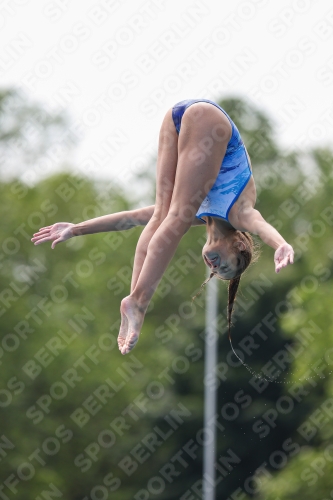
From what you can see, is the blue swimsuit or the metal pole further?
the metal pole

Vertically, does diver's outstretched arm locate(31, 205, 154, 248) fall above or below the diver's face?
below

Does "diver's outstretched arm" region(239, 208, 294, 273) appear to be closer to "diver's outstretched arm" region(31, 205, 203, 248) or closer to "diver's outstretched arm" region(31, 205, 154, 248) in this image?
"diver's outstretched arm" region(31, 205, 203, 248)

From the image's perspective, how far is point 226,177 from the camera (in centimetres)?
590

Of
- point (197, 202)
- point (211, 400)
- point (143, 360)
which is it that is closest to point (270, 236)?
point (197, 202)

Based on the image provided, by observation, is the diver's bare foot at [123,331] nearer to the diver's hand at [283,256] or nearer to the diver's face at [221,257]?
the diver's face at [221,257]

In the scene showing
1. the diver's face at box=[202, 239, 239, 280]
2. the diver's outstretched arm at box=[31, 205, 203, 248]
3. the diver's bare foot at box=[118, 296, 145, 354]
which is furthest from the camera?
the diver's outstretched arm at box=[31, 205, 203, 248]

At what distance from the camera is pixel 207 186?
5730mm

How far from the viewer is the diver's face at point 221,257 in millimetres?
5969

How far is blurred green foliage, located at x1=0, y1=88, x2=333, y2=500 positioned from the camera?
66.7 feet

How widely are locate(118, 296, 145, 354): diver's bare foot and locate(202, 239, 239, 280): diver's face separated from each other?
0.61 m

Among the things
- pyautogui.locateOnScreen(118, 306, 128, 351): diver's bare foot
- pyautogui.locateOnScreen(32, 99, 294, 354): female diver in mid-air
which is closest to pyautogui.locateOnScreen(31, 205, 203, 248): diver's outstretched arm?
pyautogui.locateOnScreen(32, 99, 294, 354): female diver in mid-air

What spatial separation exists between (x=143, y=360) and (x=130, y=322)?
16.9 m

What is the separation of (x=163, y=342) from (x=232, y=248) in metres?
17.4

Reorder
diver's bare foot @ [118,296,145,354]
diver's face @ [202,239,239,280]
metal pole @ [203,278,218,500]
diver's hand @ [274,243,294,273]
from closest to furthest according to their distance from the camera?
diver's hand @ [274,243,294,273], diver's bare foot @ [118,296,145,354], diver's face @ [202,239,239,280], metal pole @ [203,278,218,500]
